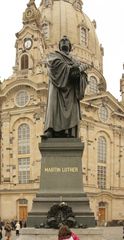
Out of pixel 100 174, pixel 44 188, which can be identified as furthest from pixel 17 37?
pixel 44 188

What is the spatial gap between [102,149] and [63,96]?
56.4 m

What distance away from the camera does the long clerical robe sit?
1198 cm

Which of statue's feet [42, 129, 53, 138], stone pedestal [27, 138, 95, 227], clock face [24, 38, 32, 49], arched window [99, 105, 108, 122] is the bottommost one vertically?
stone pedestal [27, 138, 95, 227]

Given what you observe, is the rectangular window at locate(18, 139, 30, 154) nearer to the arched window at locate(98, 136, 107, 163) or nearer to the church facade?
the church facade

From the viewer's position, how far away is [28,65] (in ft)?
217

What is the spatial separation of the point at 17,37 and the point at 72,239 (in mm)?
61998

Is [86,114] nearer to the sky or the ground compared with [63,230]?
nearer to the sky

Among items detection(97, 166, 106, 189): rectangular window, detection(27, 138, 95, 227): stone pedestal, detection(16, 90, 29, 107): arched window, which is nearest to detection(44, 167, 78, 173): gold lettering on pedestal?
detection(27, 138, 95, 227): stone pedestal

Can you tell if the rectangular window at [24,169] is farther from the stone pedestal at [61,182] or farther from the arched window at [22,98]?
the stone pedestal at [61,182]

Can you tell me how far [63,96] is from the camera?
12.1 m

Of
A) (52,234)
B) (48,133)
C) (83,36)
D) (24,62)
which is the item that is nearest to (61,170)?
(48,133)

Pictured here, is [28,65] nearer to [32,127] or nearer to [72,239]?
[32,127]

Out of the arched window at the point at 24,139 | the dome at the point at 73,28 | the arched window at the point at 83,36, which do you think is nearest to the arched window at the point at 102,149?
the arched window at the point at 24,139

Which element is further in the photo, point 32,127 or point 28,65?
point 28,65
